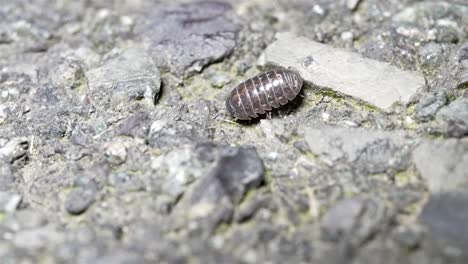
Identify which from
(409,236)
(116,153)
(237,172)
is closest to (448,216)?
(409,236)

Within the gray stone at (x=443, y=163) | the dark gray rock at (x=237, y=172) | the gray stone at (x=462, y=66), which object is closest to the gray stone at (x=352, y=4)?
the gray stone at (x=462, y=66)

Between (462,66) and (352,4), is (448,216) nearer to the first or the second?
(462,66)

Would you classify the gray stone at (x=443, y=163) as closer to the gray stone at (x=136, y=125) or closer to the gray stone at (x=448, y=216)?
the gray stone at (x=448, y=216)

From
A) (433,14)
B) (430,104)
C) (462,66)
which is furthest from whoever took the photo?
(433,14)

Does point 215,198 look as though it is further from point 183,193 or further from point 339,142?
point 339,142

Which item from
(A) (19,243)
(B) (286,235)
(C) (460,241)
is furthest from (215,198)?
(C) (460,241)

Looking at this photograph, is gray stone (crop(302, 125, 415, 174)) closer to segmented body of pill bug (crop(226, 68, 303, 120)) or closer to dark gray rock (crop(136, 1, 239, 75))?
segmented body of pill bug (crop(226, 68, 303, 120))
